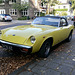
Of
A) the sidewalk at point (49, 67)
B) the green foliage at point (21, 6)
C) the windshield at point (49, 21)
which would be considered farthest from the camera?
the green foliage at point (21, 6)

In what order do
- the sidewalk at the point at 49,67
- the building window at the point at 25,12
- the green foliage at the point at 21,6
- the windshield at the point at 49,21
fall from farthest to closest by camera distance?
1. the building window at the point at 25,12
2. the green foliage at the point at 21,6
3. the windshield at the point at 49,21
4. the sidewalk at the point at 49,67

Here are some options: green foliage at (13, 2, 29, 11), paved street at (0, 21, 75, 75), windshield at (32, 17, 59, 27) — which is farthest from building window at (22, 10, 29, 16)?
paved street at (0, 21, 75, 75)

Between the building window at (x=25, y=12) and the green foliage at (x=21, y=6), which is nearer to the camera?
the green foliage at (x=21, y=6)

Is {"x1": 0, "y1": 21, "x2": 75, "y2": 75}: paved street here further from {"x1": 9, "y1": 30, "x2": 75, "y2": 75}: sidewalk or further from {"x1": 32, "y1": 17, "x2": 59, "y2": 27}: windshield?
{"x1": 32, "y1": 17, "x2": 59, "y2": 27}: windshield

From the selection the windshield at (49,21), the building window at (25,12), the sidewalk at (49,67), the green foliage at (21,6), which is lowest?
the sidewalk at (49,67)

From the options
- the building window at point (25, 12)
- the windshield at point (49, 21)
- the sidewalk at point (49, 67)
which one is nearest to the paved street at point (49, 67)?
the sidewalk at point (49, 67)

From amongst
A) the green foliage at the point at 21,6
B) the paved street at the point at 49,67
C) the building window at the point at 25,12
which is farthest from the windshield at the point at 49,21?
the building window at the point at 25,12

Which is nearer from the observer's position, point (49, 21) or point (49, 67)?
point (49, 67)

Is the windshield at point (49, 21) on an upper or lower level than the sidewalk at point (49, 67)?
upper

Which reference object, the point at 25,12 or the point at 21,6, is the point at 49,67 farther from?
the point at 25,12

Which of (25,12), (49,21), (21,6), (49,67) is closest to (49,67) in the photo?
(49,67)

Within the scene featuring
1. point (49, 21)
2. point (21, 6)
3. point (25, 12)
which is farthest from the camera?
point (25, 12)

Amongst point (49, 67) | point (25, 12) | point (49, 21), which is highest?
point (25, 12)

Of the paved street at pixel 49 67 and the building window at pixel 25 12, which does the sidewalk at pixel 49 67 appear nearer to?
the paved street at pixel 49 67
